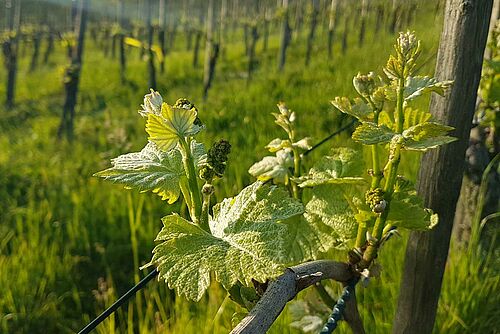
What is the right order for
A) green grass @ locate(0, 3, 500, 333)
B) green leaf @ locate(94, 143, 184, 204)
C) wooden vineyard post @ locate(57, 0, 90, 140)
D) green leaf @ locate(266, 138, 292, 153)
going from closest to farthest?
green leaf @ locate(94, 143, 184, 204), green leaf @ locate(266, 138, 292, 153), green grass @ locate(0, 3, 500, 333), wooden vineyard post @ locate(57, 0, 90, 140)

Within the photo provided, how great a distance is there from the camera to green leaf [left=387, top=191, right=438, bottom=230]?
73 centimetres

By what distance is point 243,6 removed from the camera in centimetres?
2764

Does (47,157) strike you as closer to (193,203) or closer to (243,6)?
(193,203)

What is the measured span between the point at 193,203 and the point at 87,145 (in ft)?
16.7

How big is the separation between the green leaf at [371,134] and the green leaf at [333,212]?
0.14m

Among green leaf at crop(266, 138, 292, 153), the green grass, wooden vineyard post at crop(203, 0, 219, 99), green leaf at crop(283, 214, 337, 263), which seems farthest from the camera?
wooden vineyard post at crop(203, 0, 219, 99)

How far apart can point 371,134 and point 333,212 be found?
0.16 meters

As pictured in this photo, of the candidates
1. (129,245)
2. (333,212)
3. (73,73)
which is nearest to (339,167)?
(333,212)

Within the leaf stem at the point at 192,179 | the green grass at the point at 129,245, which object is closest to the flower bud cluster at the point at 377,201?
the leaf stem at the point at 192,179

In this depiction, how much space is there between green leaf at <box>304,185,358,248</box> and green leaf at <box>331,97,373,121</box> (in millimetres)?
112

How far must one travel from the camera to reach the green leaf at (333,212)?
77 centimetres

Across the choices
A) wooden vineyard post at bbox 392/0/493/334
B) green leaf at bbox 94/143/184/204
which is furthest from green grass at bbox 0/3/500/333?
green leaf at bbox 94/143/184/204

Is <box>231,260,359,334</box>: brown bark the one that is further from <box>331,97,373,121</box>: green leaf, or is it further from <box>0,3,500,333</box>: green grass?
<box>0,3,500,333</box>: green grass

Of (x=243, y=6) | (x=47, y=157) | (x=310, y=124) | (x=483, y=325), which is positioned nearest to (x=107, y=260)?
(x=310, y=124)
